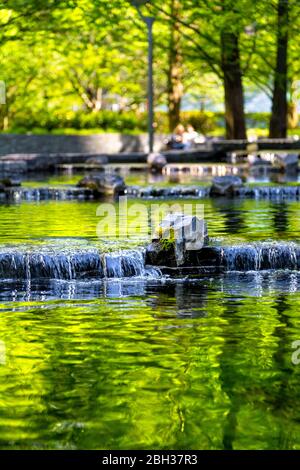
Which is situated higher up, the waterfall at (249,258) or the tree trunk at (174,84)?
the tree trunk at (174,84)

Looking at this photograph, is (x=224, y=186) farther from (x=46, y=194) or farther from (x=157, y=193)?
(x=46, y=194)

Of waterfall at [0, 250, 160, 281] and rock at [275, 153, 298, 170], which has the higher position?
rock at [275, 153, 298, 170]

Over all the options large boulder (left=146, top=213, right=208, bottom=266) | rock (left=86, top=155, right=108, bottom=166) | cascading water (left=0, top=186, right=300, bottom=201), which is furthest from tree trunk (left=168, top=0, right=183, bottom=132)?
large boulder (left=146, top=213, right=208, bottom=266)

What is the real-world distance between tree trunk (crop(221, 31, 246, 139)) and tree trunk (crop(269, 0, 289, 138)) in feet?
4.72

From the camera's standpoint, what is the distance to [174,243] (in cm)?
1588

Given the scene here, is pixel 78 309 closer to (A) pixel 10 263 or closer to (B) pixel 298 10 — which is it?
(A) pixel 10 263

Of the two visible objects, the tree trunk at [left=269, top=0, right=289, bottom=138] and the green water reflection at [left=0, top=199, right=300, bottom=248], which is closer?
the green water reflection at [left=0, top=199, right=300, bottom=248]

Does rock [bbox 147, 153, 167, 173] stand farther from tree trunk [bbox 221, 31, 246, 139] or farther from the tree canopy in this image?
tree trunk [bbox 221, 31, 246, 139]

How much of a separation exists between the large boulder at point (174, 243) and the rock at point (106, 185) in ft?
39.9

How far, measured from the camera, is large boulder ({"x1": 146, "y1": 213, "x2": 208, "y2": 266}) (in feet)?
52.1

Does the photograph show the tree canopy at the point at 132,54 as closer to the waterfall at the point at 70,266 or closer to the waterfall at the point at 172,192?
the waterfall at the point at 172,192

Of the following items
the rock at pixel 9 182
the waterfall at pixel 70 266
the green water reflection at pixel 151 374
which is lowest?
the green water reflection at pixel 151 374

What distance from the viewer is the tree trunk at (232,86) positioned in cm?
4319

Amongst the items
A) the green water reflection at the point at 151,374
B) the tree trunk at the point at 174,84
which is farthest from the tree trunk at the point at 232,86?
the green water reflection at the point at 151,374
